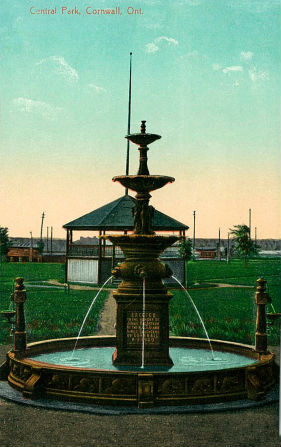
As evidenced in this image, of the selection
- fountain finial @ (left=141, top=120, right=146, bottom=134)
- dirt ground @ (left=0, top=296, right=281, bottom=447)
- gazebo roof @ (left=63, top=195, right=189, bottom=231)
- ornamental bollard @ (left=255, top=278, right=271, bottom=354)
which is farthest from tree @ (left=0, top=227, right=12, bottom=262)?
dirt ground @ (left=0, top=296, right=281, bottom=447)

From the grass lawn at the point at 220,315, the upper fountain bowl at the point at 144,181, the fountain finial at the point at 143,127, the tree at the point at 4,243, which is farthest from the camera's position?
the tree at the point at 4,243

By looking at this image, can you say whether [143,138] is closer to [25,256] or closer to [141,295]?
[141,295]

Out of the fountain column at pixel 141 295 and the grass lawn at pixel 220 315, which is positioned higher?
the fountain column at pixel 141 295

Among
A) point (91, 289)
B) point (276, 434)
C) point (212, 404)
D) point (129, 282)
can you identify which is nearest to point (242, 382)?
point (212, 404)

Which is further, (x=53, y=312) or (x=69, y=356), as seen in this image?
(x=53, y=312)

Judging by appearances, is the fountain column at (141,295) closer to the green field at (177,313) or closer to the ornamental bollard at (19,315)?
the ornamental bollard at (19,315)

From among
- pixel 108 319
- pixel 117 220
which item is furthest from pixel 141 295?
pixel 117 220

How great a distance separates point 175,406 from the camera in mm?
8656

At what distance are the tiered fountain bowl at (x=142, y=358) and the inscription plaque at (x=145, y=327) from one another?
0.02 metres

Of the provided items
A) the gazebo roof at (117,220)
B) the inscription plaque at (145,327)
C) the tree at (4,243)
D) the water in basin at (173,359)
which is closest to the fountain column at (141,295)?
the inscription plaque at (145,327)

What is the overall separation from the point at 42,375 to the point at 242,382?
3.03m

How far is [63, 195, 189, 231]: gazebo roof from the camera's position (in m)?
31.7

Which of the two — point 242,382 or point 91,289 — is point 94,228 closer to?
point 91,289

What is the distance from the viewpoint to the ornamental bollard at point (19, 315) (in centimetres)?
1030
